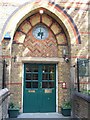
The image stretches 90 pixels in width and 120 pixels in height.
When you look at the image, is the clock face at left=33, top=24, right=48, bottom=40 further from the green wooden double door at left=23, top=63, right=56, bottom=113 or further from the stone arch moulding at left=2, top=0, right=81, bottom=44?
the green wooden double door at left=23, top=63, right=56, bottom=113

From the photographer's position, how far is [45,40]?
10008 millimetres

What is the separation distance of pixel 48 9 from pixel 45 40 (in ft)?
4.50

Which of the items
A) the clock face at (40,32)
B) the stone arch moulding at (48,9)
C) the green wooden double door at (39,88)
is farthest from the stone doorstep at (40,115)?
the clock face at (40,32)

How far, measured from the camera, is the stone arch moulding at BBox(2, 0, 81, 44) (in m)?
9.25

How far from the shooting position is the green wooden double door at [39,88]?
977cm

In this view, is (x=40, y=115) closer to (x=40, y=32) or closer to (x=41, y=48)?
(x=41, y=48)

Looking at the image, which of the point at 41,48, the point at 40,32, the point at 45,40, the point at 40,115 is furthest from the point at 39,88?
the point at 40,32

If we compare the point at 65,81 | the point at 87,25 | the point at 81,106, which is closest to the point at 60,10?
the point at 87,25

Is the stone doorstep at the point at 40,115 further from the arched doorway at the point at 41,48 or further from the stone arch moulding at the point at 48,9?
the stone arch moulding at the point at 48,9

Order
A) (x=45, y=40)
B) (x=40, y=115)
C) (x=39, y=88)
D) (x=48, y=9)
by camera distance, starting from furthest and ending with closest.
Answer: (x=45, y=40) < (x=39, y=88) < (x=48, y=9) < (x=40, y=115)

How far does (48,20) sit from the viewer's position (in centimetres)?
996

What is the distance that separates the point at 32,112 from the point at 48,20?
4033 mm

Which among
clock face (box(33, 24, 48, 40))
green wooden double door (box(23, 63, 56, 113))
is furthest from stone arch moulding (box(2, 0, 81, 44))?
green wooden double door (box(23, 63, 56, 113))

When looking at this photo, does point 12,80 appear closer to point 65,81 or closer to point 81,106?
point 65,81
